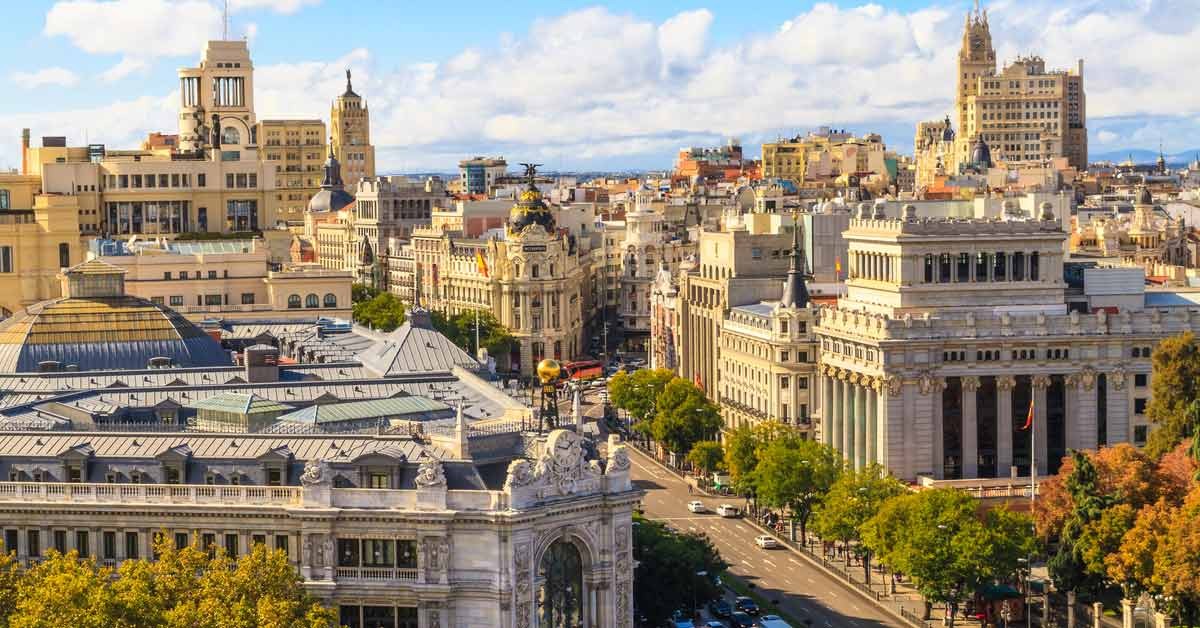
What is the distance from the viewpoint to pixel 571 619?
389 ft

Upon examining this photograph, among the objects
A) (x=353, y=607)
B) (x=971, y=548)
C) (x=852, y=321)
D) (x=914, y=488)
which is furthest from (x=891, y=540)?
(x=353, y=607)

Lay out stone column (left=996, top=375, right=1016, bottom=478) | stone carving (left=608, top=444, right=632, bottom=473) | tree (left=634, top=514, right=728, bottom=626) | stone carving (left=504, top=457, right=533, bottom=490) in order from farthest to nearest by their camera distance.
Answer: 1. stone column (left=996, top=375, right=1016, bottom=478)
2. tree (left=634, top=514, right=728, bottom=626)
3. stone carving (left=608, top=444, right=632, bottom=473)
4. stone carving (left=504, top=457, right=533, bottom=490)

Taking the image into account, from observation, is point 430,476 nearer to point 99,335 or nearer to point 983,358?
point 99,335

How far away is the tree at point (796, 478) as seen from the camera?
182 m

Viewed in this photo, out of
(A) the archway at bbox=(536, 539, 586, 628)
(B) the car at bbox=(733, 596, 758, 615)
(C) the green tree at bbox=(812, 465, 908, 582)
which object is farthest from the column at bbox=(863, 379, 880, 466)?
(A) the archway at bbox=(536, 539, 586, 628)

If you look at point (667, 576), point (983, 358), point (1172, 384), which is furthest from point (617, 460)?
point (983, 358)

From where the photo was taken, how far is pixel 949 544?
155 m

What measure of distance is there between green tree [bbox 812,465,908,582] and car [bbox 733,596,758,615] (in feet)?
41.4

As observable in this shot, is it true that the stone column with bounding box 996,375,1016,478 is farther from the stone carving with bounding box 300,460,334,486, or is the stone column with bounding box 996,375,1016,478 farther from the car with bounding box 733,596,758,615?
the stone carving with bounding box 300,460,334,486

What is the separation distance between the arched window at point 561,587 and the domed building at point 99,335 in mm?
57192

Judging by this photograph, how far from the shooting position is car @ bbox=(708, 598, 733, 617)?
15307cm

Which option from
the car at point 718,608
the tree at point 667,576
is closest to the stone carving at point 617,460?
the tree at point 667,576

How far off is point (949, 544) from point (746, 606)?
13.3m

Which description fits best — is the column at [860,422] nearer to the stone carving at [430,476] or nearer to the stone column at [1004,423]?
the stone column at [1004,423]
